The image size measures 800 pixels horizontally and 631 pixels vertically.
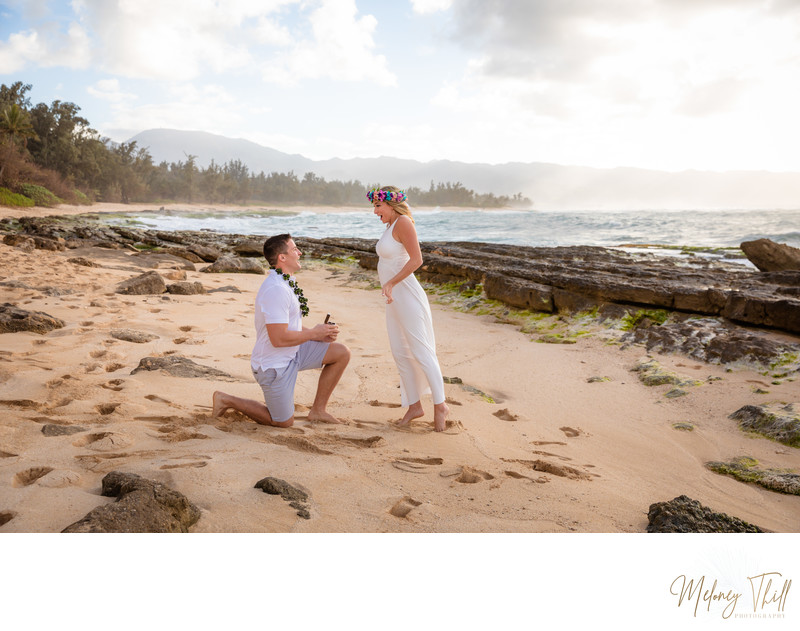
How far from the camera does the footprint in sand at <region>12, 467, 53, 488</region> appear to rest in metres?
2.31

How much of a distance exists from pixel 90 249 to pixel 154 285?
7402mm

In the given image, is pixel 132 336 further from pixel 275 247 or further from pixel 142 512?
pixel 142 512

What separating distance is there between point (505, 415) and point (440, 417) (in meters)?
0.84

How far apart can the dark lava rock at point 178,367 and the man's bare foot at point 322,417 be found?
1.11 meters

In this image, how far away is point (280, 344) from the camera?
3436 millimetres

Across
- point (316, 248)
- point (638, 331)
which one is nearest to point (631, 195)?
point (316, 248)

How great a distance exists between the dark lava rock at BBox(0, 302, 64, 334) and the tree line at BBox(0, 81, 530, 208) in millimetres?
6180

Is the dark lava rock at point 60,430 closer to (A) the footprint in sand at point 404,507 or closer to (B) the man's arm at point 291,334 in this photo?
(B) the man's arm at point 291,334

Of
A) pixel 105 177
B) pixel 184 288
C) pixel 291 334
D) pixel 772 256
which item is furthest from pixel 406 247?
pixel 105 177

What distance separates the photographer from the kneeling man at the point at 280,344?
340 centimetres

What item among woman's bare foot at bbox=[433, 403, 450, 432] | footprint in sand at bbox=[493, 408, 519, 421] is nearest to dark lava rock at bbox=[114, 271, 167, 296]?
woman's bare foot at bbox=[433, 403, 450, 432]

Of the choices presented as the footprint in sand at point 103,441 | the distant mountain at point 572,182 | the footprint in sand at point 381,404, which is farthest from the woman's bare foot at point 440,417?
the distant mountain at point 572,182
